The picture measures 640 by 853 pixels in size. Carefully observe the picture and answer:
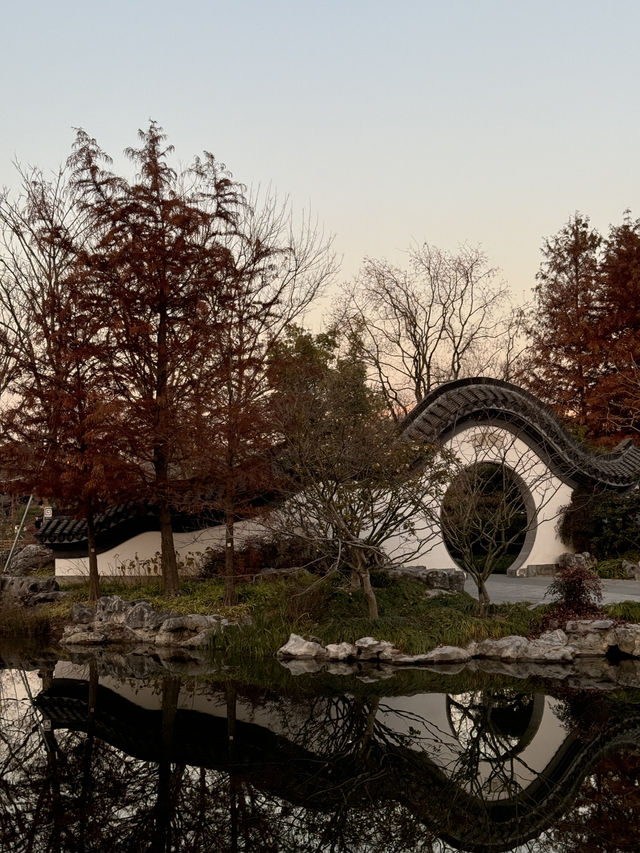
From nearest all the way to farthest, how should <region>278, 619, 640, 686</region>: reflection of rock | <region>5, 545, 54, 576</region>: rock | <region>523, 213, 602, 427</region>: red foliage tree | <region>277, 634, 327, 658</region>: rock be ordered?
<region>278, 619, 640, 686</region>: reflection of rock < <region>277, 634, 327, 658</region>: rock < <region>5, 545, 54, 576</region>: rock < <region>523, 213, 602, 427</region>: red foliage tree

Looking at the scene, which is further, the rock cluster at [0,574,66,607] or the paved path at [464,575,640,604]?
the rock cluster at [0,574,66,607]

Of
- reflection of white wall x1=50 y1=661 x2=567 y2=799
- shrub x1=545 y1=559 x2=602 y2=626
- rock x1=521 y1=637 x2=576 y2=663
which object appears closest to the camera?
reflection of white wall x1=50 y1=661 x2=567 y2=799

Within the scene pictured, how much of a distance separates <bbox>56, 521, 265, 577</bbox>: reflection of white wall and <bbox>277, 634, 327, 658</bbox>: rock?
4.12m

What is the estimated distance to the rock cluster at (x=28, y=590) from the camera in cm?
1267

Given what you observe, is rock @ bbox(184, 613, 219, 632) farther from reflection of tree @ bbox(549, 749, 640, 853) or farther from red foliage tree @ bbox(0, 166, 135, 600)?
reflection of tree @ bbox(549, 749, 640, 853)

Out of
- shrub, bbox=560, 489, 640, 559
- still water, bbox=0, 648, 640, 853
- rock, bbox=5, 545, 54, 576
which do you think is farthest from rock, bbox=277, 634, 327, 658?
rock, bbox=5, 545, 54, 576

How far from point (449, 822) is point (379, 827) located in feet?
1.45

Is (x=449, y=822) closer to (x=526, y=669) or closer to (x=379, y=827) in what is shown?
(x=379, y=827)

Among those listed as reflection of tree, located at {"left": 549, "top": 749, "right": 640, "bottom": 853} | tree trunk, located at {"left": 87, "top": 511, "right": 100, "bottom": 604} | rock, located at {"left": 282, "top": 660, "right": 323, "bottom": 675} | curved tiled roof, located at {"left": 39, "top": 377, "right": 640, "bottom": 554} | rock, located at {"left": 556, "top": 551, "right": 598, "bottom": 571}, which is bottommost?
reflection of tree, located at {"left": 549, "top": 749, "right": 640, "bottom": 853}

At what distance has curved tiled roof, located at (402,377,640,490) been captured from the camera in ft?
42.4

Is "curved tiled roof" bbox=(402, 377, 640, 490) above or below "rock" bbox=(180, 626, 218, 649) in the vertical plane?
above

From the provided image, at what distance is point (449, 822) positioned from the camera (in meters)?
4.48

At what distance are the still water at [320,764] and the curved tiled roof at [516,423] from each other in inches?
208

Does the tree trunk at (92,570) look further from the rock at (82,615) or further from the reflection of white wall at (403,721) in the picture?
the reflection of white wall at (403,721)
